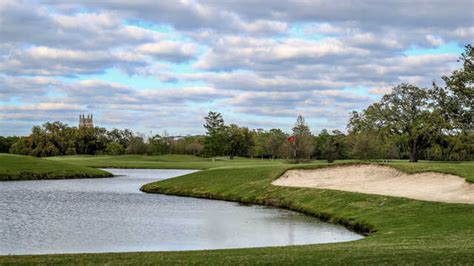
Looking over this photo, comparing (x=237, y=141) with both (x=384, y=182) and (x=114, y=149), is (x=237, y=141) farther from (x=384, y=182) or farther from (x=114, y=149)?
(x=384, y=182)

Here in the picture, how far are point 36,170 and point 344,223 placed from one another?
6297cm

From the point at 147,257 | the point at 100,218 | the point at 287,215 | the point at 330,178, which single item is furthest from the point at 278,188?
the point at 147,257

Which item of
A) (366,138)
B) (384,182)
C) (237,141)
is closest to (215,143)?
(237,141)

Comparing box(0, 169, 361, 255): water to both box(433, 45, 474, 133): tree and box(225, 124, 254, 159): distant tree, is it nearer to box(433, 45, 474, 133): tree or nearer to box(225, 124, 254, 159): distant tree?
box(433, 45, 474, 133): tree

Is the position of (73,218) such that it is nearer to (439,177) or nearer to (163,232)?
(163,232)

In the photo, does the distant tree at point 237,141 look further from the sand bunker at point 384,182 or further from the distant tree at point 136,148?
the sand bunker at point 384,182

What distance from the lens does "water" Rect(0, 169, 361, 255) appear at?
85.7ft

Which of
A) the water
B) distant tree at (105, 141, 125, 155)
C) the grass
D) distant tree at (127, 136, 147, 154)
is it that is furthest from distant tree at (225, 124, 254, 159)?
the water

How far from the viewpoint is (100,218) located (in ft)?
119

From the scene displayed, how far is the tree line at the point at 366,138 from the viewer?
71.3 metres

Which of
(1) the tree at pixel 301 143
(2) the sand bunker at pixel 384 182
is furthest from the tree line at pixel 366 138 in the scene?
(2) the sand bunker at pixel 384 182

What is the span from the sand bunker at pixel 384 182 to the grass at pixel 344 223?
1.01 metres

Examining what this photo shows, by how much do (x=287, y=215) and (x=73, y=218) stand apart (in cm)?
1396

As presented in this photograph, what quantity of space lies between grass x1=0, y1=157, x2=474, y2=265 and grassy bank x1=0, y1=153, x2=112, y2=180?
27083 millimetres
